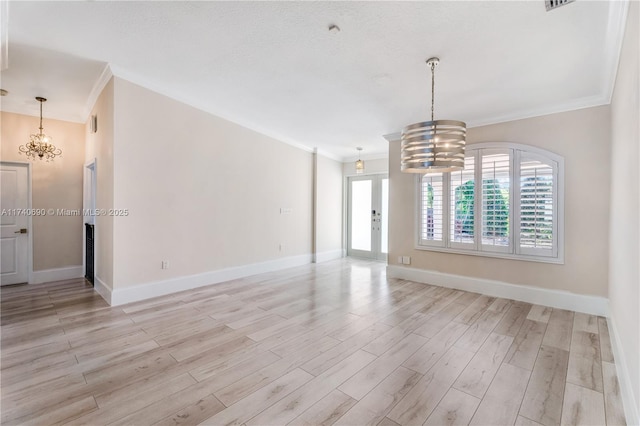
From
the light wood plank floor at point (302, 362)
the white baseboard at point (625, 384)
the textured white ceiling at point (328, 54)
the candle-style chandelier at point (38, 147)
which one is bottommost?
the light wood plank floor at point (302, 362)

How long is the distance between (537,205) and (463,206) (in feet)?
3.22

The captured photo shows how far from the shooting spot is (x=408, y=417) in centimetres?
182

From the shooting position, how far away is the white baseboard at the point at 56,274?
489cm

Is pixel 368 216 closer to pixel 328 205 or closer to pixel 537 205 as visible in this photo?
pixel 328 205

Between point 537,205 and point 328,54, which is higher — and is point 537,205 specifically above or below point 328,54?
below

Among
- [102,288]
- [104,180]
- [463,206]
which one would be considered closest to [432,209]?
[463,206]

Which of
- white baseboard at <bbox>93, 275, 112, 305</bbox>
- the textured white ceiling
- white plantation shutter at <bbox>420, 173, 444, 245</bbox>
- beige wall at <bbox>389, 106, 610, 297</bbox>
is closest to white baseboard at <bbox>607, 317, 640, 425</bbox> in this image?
beige wall at <bbox>389, 106, 610, 297</bbox>

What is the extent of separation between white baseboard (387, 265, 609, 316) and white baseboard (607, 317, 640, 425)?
116 cm

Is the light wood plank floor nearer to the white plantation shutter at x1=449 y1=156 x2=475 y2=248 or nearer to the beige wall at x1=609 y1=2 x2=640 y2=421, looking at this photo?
the beige wall at x1=609 y1=2 x2=640 y2=421

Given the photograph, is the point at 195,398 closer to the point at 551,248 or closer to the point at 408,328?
the point at 408,328

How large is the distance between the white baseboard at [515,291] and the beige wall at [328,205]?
7.85ft

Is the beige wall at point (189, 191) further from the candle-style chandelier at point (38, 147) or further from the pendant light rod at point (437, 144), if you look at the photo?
the pendant light rod at point (437, 144)

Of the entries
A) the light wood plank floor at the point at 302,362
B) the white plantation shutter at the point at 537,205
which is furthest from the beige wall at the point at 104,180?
the white plantation shutter at the point at 537,205

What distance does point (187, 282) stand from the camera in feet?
14.8
